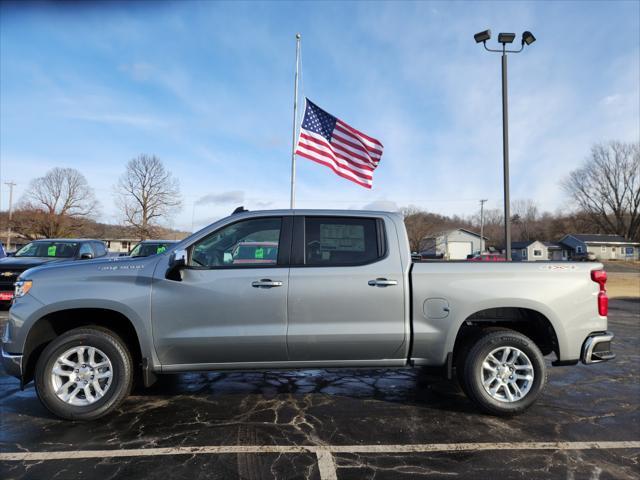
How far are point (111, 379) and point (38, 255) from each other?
8841 mm

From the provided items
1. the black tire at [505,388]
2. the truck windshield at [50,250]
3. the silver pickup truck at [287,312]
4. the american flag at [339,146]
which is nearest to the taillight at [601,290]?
the silver pickup truck at [287,312]

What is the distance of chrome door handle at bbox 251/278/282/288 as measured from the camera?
378cm

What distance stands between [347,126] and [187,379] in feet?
25.5

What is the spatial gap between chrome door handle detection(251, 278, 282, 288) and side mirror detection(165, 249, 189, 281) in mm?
655

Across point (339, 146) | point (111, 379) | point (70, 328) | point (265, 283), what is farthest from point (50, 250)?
point (265, 283)

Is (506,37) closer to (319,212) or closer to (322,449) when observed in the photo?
(319,212)

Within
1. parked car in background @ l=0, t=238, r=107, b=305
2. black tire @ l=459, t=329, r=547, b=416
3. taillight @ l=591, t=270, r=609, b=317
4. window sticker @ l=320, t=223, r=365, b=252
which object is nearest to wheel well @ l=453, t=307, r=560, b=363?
black tire @ l=459, t=329, r=547, b=416

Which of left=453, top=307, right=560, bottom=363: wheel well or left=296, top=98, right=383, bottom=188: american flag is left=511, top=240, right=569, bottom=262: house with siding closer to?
Result: left=296, top=98, right=383, bottom=188: american flag

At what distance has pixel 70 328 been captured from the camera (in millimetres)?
4047

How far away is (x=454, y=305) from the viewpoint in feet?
12.8

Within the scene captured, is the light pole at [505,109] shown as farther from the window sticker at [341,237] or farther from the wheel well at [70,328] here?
the wheel well at [70,328]

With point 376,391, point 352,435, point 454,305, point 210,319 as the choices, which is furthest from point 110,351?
point 454,305

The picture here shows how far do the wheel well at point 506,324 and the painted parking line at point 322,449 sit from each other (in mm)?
865

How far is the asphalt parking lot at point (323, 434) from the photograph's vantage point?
2975 mm
